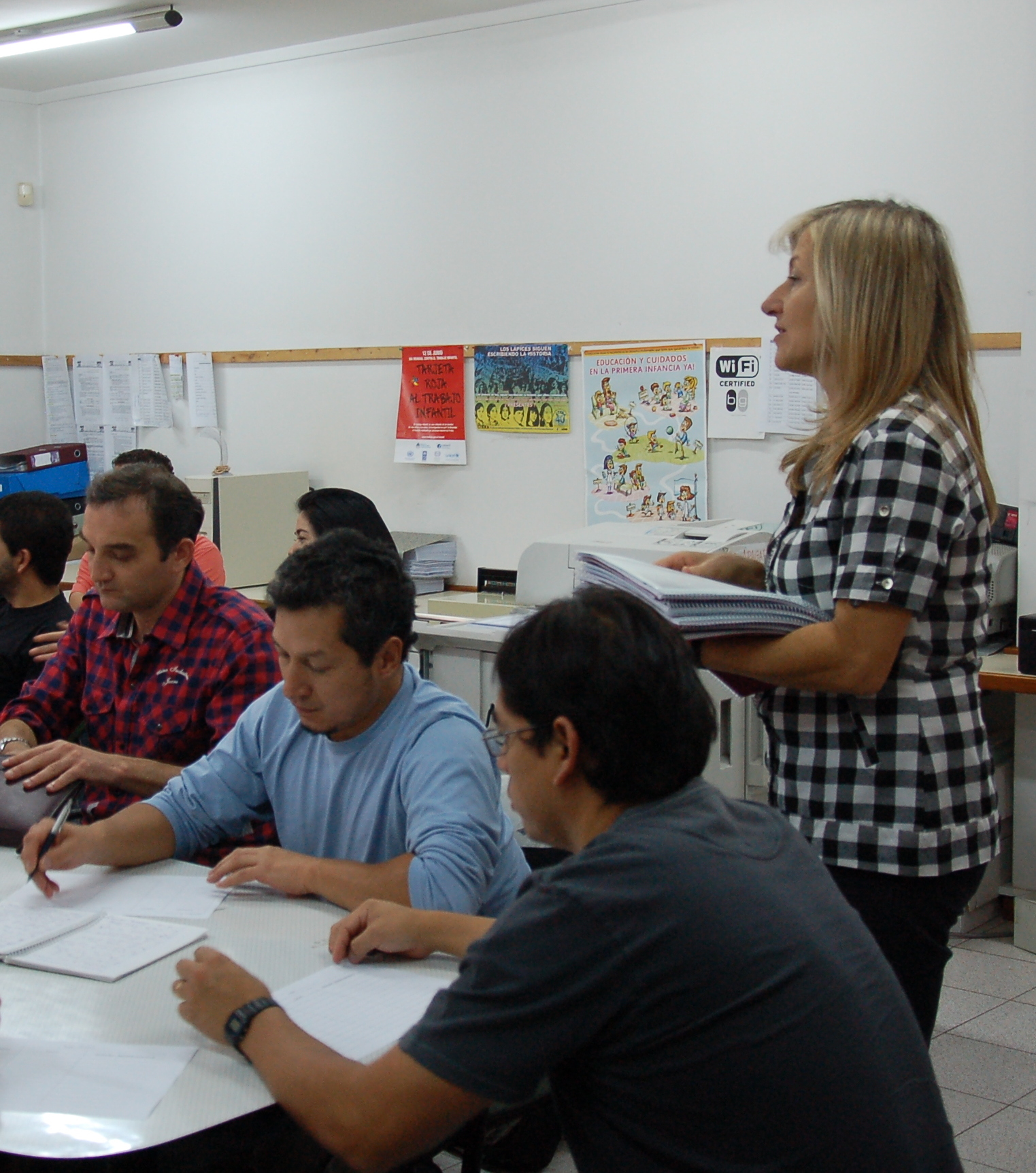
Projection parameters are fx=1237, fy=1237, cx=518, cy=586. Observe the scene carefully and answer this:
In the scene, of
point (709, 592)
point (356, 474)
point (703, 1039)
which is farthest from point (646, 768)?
point (356, 474)

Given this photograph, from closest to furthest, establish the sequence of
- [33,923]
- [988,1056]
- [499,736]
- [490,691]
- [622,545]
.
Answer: [499,736]
[33,923]
[988,1056]
[622,545]
[490,691]

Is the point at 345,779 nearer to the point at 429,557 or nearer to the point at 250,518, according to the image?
the point at 429,557

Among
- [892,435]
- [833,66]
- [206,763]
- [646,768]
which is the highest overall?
[833,66]

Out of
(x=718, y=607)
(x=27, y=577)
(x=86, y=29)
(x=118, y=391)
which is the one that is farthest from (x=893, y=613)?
(x=118, y=391)

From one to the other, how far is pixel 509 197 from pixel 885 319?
3279 mm

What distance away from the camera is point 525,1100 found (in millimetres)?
1029

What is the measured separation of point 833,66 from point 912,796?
3041 mm

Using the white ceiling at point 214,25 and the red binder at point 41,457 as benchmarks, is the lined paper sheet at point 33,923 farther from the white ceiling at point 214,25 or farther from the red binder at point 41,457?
the red binder at point 41,457

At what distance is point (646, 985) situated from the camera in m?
0.96

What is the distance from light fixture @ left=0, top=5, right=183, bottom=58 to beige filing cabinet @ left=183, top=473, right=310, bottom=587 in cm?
168

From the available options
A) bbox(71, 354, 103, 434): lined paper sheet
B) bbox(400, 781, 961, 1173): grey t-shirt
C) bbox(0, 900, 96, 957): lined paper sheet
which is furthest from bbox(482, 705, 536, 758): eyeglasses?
bbox(71, 354, 103, 434): lined paper sheet

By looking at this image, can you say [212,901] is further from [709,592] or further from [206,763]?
[709,592]

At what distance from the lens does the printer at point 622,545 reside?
10.8ft

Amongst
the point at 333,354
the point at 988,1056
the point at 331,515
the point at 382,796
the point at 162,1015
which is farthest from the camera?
the point at 333,354
